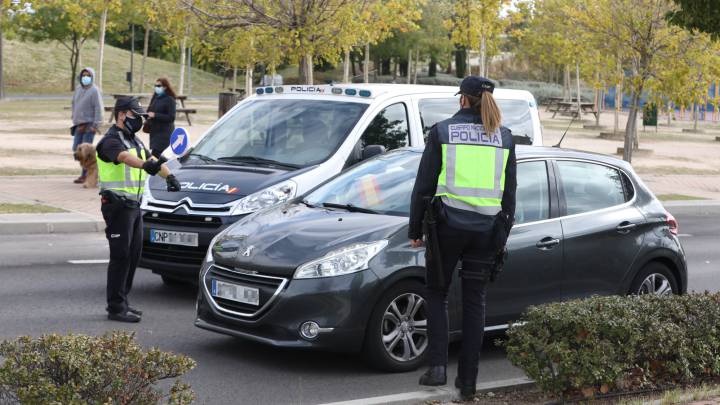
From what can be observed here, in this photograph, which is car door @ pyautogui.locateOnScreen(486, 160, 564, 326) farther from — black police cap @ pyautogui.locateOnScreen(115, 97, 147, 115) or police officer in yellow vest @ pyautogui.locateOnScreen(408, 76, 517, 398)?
black police cap @ pyautogui.locateOnScreen(115, 97, 147, 115)

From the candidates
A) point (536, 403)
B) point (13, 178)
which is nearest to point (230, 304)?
point (536, 403)

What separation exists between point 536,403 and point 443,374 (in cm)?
57

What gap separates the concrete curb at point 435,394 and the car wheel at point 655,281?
6.95 feet

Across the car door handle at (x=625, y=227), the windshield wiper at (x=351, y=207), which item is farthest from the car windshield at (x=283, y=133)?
the car door handle at (x=625, y=227)

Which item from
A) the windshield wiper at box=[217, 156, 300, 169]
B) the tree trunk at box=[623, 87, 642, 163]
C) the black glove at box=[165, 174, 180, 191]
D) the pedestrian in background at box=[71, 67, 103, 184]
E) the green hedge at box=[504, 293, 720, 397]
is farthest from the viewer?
the tree trunk at box=[623, 87, 642, 163]

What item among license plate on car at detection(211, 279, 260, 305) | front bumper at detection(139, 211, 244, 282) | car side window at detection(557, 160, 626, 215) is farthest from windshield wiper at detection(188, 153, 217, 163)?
car side window at detection(557, 160, 626, 215)

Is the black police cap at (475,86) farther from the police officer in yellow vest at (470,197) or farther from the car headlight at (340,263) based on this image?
the car headlight at (340,263)

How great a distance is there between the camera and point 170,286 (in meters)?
10.5

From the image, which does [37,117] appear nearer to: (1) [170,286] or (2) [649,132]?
(2) [649,132]

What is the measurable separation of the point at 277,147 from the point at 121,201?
7.18 feet

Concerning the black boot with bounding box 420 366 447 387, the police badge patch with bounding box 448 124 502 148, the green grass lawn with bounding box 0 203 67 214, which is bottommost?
the black boot with bounding box 420 366 447 387

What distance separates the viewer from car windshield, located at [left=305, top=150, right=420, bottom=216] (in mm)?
8062

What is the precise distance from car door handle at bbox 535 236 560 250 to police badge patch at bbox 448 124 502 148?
5.69ft

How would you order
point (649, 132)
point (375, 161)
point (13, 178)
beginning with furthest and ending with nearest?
point (649, 132)
point (13, 178)
point (375, 161)
